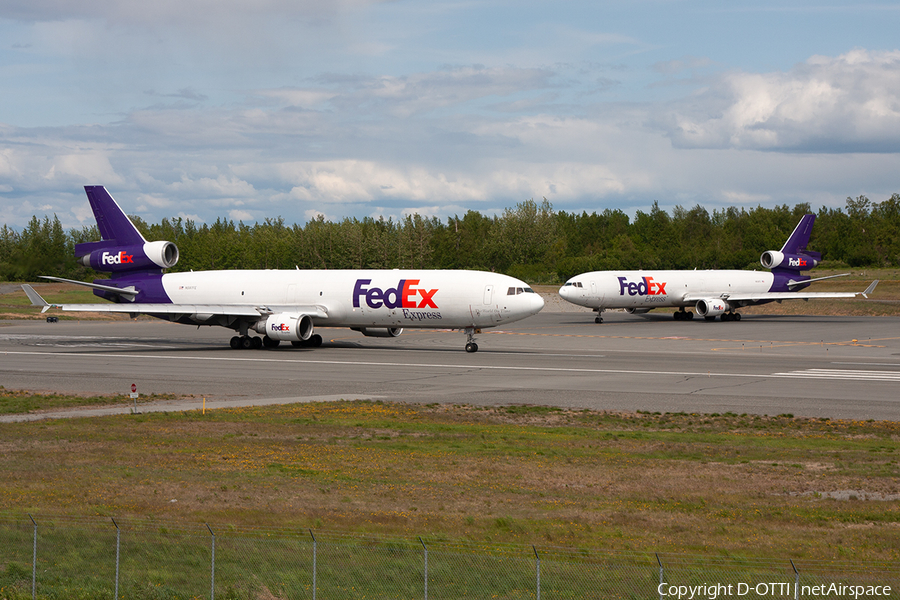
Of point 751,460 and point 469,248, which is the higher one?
point 469,248

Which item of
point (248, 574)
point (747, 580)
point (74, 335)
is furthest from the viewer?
point (74, 335)

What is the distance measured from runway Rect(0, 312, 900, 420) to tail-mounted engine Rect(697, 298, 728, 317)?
12.3 metres

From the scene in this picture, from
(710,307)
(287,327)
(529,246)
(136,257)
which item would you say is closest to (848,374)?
(287,327)

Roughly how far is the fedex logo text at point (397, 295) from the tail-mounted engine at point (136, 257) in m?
14.6

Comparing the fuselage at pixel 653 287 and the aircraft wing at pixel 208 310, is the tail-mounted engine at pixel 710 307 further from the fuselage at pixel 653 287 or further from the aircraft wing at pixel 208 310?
the aircraft wing at pixel 208 310

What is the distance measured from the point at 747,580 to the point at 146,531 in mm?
9505

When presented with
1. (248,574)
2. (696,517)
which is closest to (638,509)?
(696,517)

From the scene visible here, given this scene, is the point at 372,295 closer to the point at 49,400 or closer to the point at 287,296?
the point at 287,296

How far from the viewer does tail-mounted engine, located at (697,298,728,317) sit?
83312 mm

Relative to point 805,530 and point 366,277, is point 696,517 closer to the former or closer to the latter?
point 805,530

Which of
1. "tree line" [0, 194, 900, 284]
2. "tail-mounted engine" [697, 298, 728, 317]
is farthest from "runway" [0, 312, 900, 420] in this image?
"tree line" [0, 194, 900, 284]

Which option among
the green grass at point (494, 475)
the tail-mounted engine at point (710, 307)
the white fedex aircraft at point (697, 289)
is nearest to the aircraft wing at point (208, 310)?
the green grass at point (494, 475)

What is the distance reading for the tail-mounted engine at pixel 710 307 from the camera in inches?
3280

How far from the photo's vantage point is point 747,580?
11719mm
